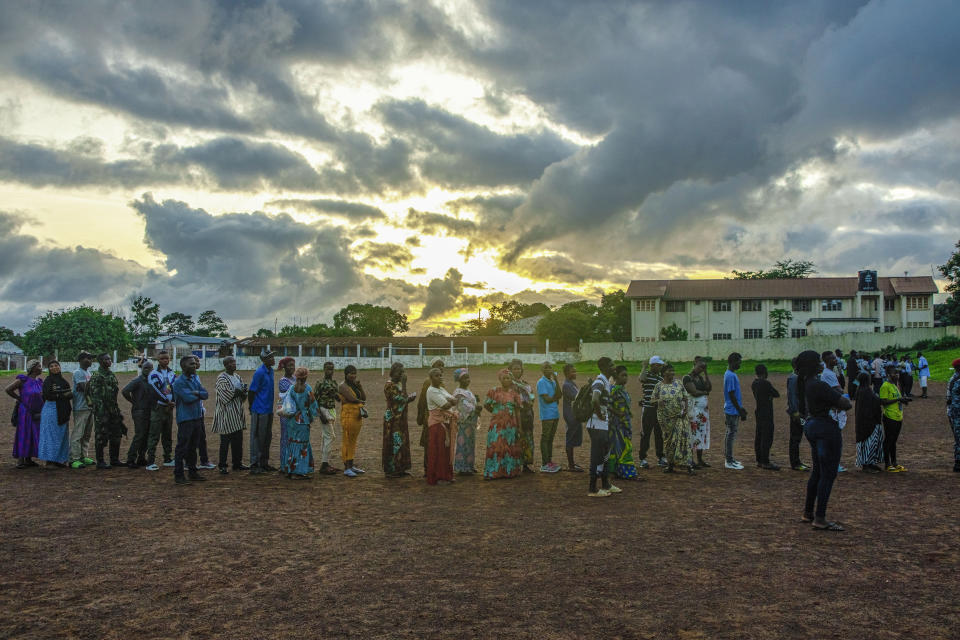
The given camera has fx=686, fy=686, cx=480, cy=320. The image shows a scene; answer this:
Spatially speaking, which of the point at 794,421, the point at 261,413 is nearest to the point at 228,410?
the point at 261,413

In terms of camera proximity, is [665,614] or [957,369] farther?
[957,369]

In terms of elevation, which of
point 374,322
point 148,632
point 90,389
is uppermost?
point 374,322

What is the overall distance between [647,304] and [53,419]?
54.8 metres

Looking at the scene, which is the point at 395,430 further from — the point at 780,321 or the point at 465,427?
the point at 780,321

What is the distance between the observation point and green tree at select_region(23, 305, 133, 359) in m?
70.2

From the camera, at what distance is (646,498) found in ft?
29.6

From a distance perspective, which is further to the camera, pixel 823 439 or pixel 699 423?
pixel 699 423

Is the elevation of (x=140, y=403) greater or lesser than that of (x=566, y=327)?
lesser

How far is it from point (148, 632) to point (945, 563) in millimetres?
6592

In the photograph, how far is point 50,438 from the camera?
11312mm

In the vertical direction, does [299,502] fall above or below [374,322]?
below

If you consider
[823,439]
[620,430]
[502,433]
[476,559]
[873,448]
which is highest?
[823,439]

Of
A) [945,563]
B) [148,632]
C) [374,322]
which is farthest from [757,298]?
[148,632]

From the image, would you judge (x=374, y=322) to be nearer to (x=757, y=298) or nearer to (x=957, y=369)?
(x=757, y=298)
